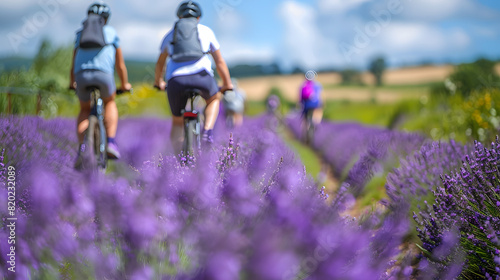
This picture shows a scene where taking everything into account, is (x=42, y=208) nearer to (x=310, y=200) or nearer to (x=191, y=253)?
(x=191, y=253)

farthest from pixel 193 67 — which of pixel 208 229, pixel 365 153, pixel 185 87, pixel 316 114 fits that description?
pixel 316 114

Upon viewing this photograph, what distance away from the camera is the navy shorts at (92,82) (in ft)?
13.0

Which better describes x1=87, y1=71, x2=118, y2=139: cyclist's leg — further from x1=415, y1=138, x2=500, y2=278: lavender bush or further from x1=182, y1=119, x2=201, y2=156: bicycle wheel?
x1=415, y1=138, x2=500, y2=278: lavender bush

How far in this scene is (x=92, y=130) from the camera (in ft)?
12.8

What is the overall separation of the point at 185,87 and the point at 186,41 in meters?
0.34

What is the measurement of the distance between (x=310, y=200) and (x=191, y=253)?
350 millimetres

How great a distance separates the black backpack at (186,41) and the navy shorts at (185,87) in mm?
145

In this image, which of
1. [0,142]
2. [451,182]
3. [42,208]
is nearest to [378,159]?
[42,208]

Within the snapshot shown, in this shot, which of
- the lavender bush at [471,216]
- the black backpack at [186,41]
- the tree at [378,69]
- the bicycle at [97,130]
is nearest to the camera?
the lavender bush at [471,216]

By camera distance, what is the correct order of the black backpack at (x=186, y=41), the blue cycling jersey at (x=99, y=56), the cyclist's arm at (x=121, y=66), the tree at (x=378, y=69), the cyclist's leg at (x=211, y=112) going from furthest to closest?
1. the tree at (x=378, y=69)
2. the cyclist's arm at (x=121, y=66)
3. the blue cycling jersey at (x=99, y=56)
4. the cyclist's leg at (x=211, y=112)
5. the black backpack at (x=186, y=41)

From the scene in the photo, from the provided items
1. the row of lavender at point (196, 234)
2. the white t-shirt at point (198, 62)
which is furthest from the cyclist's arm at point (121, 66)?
the row of lavender at point (196, 234)

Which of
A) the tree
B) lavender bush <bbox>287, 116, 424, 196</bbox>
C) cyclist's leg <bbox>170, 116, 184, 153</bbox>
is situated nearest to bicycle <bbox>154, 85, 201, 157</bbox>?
cyclist's leg <bbox>170, 116, 184, 153</bbox>

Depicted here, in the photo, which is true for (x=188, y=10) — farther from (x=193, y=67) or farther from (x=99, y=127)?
(x=99, y=127)

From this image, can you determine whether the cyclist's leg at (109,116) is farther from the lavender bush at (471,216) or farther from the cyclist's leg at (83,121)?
the lavender bush at (471,216)
